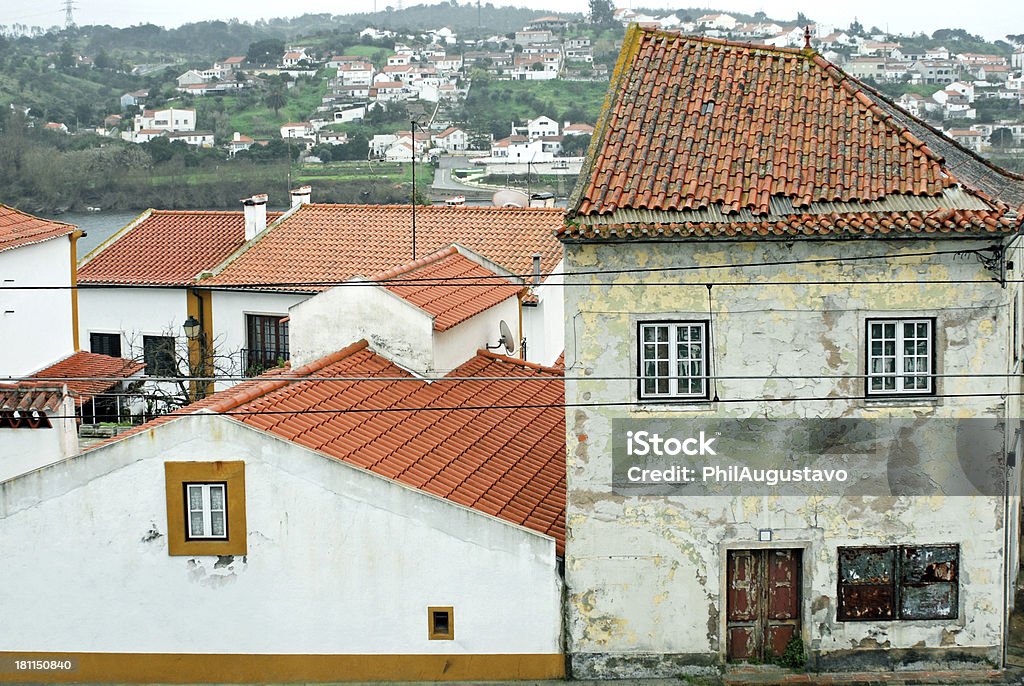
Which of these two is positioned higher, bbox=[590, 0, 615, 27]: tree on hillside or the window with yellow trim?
bbox=[590, 0, 615, 27]: tree on hillside

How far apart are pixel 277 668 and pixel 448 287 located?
25.5 ft

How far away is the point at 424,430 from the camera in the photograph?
1838 cm

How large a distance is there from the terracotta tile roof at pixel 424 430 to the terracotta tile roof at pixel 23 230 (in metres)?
10.6

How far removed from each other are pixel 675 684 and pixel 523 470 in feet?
12.3

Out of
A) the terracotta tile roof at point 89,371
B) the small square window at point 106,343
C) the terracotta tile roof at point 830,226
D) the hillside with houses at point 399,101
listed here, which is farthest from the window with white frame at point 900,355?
the hillside with houses at point 399,101

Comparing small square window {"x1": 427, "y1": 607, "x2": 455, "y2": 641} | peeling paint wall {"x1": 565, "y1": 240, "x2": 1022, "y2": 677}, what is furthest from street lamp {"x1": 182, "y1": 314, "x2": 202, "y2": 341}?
peeling paint wall {"x1": 565, "y1": 240, "x2": 1022, "y2": 677}

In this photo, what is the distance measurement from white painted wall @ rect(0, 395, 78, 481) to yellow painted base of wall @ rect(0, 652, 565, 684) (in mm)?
2790

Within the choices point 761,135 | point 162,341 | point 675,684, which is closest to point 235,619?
point 675,684

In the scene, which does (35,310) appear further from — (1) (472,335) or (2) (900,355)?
(2) (900,355)

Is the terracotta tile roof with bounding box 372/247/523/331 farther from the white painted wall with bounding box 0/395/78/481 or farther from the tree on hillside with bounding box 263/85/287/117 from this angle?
the tree on hillside with bounding box 263/85/287/117

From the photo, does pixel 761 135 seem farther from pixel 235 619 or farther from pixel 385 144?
pixel 385 144

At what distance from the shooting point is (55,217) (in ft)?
231

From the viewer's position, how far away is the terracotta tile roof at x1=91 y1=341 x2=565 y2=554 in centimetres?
1658

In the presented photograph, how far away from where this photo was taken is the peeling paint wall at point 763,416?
15.4 metres
